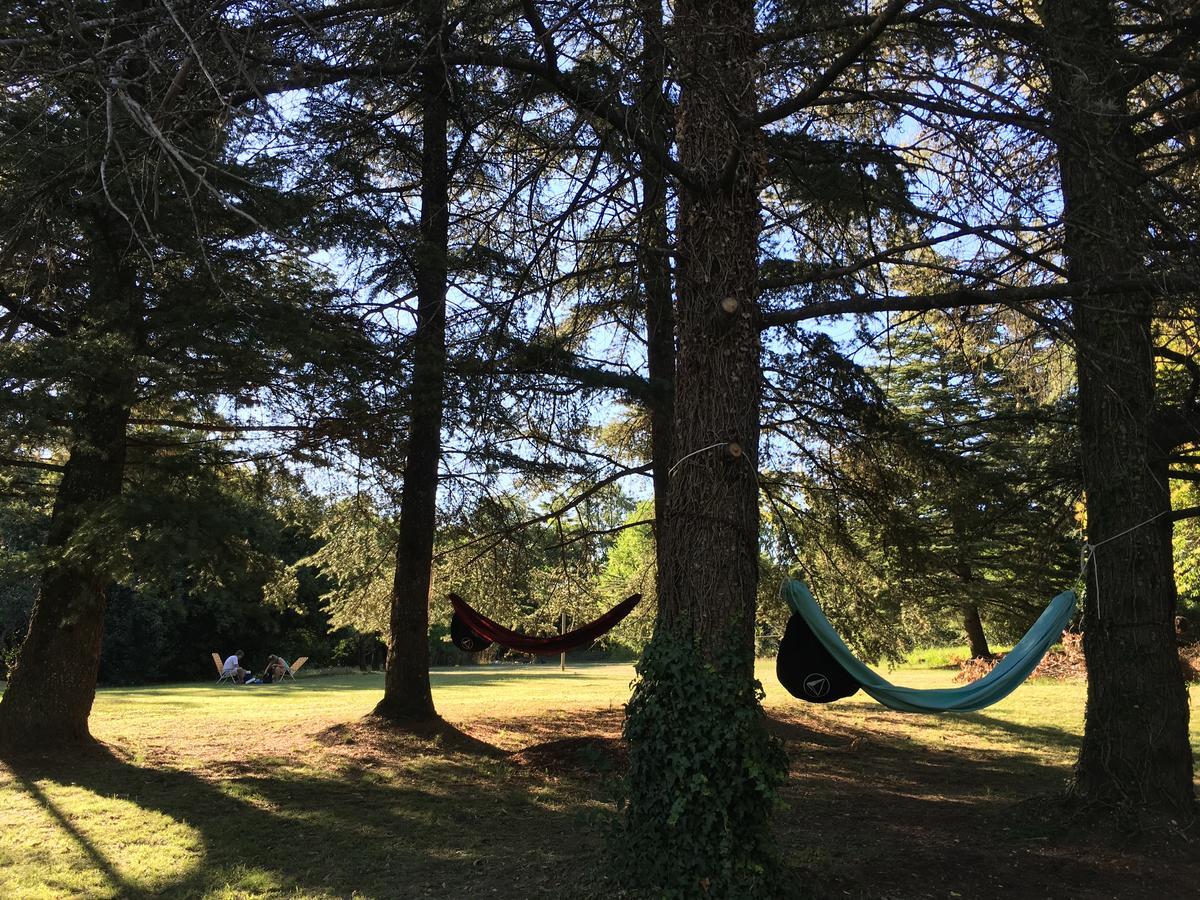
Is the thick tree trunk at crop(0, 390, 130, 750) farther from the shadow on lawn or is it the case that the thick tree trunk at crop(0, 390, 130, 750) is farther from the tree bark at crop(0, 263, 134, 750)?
the shadow on lawn

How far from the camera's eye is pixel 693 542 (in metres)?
3.86

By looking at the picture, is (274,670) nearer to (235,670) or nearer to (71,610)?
(235,670)

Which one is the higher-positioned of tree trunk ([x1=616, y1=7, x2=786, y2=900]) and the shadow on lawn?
tree trunk ([x1=616, y1=7, x2=786, y2=900])

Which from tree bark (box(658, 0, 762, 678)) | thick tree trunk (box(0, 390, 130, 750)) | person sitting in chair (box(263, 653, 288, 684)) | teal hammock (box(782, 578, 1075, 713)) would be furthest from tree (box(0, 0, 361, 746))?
person sitting in chair (box(263, 653, 288, 684))

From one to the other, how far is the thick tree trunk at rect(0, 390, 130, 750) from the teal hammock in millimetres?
5408

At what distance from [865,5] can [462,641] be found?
662 cm

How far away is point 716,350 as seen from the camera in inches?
158

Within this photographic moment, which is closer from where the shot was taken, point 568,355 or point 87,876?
point 87,876

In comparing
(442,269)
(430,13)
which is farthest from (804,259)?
(430,13)

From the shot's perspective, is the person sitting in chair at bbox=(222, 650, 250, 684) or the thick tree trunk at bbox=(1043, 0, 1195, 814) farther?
the person sitting in chair at bbox=(222, 650, 250, 684)

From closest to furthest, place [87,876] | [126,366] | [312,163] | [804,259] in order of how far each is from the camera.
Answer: [87,876]
[126,366]
[312,163]
[804,259]

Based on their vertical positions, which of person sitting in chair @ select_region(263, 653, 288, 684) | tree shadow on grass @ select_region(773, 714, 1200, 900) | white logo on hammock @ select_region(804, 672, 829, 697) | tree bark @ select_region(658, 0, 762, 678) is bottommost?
person sitting in chair @ select_region(263, 653, 288, 684)

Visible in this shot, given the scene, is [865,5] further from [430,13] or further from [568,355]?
[568,355]

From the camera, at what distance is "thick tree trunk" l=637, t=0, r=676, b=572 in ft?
12.7
